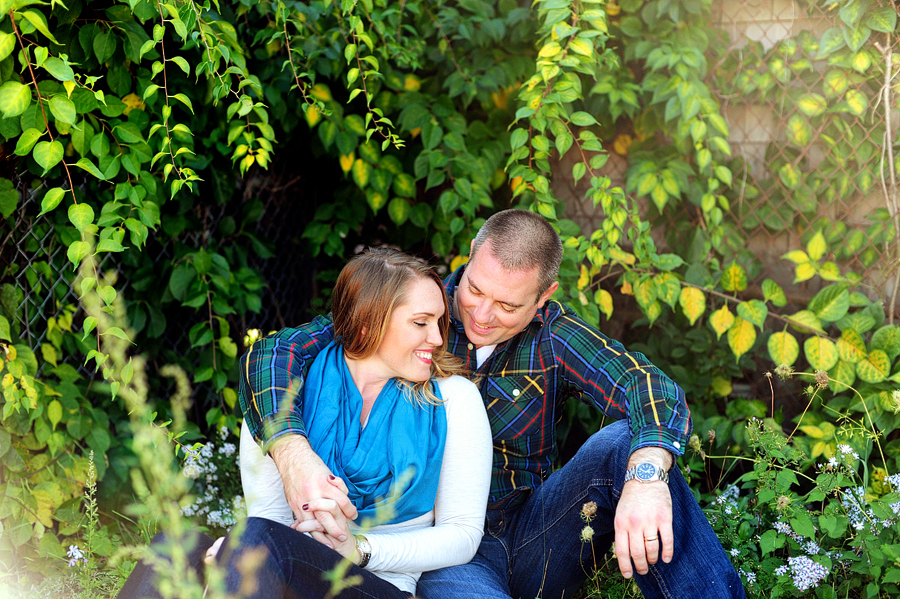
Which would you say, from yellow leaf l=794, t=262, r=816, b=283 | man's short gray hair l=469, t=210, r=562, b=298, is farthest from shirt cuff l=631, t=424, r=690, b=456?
yellow leaf l=794, t=262, r=816, b=283

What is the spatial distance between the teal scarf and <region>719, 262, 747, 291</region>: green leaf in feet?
4.32

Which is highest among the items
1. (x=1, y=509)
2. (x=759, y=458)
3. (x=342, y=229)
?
(x=342, y=229)

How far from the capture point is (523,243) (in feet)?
6.48

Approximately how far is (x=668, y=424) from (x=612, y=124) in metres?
1.47

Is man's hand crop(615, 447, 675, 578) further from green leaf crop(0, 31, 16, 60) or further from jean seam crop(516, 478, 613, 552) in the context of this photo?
green leaf crop(0, 31, 16, 60)

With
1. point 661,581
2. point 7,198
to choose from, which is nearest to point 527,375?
point 661,581

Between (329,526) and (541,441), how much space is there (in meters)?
0.75

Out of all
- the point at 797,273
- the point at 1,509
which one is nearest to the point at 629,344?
the point at 797,273

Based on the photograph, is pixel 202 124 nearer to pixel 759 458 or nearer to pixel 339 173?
pixel 339 173

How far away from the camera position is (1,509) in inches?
81.9

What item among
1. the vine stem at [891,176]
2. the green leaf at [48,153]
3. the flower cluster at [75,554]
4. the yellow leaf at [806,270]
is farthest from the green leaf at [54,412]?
the vine stem at [891,176]

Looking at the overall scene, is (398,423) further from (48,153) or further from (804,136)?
(804,136)

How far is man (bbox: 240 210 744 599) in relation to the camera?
1.62 meters

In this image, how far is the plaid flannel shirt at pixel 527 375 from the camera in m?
1.84
